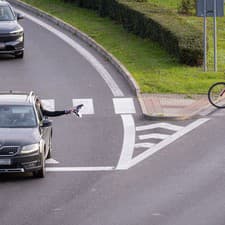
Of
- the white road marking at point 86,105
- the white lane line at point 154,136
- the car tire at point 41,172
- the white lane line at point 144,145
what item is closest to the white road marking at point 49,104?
the white road marking at point 86,105

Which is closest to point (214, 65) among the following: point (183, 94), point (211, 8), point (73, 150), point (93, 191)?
point (211, 8)

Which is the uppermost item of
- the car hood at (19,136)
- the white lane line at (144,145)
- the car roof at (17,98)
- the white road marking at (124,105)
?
the car roof at (17,98)

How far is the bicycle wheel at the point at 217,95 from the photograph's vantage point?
29.4m

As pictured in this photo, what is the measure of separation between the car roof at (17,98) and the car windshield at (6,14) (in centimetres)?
1505

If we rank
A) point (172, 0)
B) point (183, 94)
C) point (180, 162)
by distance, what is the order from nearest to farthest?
point (180, 162) < point (183, 94) < point (172, 0)

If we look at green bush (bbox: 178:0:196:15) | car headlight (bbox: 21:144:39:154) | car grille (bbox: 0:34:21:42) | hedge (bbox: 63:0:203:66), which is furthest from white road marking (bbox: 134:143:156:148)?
green bush (bbox: 178:0:196:15)

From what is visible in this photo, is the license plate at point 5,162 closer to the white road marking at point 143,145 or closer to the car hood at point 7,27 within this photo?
the white road marking at point 143,145

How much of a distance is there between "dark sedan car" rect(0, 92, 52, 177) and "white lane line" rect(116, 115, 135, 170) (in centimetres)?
154

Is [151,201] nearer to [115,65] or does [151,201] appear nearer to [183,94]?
[183,94]

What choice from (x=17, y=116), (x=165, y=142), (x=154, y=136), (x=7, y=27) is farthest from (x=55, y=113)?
(x=7, y=27)

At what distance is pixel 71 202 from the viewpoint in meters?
19.6

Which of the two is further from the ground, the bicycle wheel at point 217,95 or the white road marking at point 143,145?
the white road marking at point 143,145

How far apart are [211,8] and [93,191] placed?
15.2 m

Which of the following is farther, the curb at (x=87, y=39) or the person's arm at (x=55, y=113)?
the curb at (x=87, y=39)
